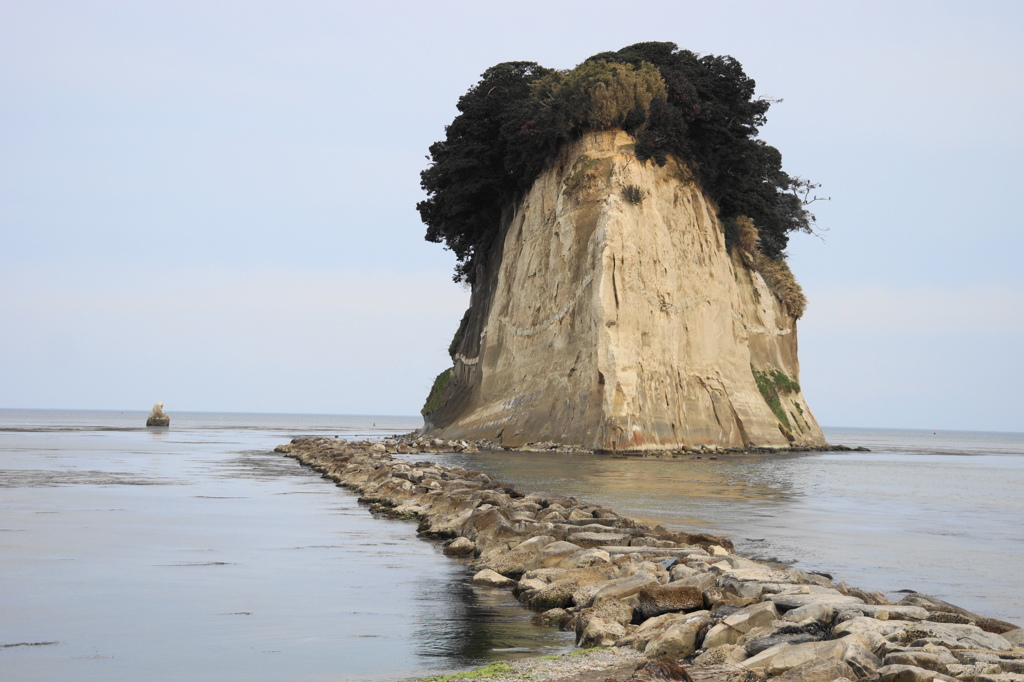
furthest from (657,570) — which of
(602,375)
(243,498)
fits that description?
(602,375)

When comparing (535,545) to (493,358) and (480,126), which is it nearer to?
(493,358)

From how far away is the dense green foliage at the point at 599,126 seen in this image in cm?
4781

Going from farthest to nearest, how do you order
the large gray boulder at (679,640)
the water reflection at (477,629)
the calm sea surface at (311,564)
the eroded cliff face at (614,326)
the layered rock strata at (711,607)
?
the eroded cliff face at (614,326) < the water reflection at (477,629) < the calm sea surface at (311,564) < the large gray boulder at (679,640) < the layered rock strata at (711,607)

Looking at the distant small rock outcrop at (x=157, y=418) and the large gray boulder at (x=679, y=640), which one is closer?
the large gray boulder at (x=679, y=640)

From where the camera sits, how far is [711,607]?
9.00 metres

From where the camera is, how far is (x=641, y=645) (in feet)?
27.2

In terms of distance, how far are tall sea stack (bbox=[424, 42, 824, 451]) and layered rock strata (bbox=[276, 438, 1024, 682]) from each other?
94.3 feet

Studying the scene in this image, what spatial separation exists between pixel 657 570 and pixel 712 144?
145ft

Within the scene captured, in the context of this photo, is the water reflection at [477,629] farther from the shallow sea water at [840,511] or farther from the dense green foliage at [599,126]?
the dense green foliage at [599,126]

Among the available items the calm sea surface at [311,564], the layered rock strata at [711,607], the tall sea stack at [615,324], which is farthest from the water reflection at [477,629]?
the tall sea stack at [615,324]

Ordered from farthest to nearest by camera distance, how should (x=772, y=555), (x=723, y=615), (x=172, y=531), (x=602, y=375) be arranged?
(x=602, y=375) → (x=172, y=531) → (x=772, y=555) → (x=723, y=615)

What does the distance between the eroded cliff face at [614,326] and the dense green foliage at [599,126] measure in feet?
3.74

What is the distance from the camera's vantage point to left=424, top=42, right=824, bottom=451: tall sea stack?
44656 mm

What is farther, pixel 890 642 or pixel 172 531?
pixel 172 531
